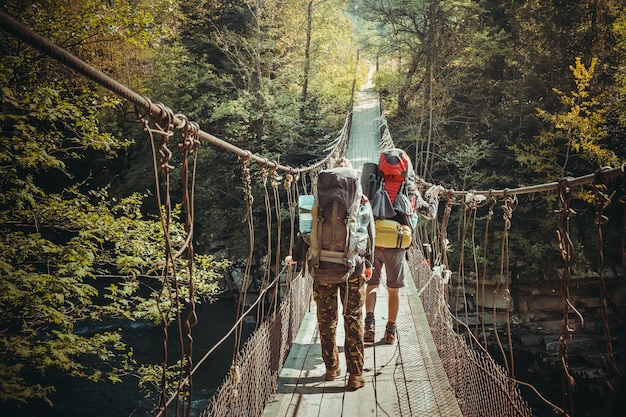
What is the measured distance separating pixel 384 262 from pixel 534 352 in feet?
20.6

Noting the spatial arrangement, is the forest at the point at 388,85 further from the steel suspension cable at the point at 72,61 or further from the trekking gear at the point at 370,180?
the steel suspension cable at the point at 72,61

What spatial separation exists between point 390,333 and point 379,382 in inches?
14.2

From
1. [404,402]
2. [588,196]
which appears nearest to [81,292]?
[404,402]

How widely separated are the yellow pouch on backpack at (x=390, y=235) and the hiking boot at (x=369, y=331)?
17.8 inches

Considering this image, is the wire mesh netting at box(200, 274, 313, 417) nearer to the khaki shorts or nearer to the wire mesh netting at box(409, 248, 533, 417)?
the khaki shorts

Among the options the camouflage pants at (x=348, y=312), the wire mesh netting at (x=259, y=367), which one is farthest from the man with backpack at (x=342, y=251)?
the wire mesh netting at (x=259, y=367)

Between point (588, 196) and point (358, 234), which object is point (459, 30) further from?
point (358, 234)

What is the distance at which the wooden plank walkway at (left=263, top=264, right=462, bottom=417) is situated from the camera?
160cm

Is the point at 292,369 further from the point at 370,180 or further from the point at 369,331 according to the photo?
the point at 370,180

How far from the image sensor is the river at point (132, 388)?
14.9ft

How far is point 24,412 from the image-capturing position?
4.34 metres

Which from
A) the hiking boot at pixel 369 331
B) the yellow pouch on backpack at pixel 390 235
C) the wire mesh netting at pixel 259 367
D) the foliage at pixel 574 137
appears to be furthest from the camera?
the foliage at pixel 574 137

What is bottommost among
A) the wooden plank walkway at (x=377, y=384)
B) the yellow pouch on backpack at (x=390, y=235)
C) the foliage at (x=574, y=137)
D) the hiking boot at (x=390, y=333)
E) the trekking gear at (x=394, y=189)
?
the wooden plank walkway at (x=377, y=384)

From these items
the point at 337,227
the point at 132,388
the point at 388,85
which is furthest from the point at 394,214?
the point at 388,85
